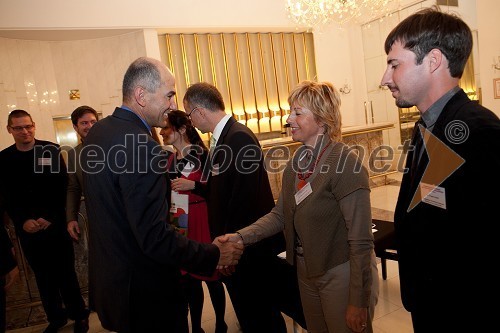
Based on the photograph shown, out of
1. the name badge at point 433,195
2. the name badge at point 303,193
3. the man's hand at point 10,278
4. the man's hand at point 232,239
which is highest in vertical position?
the name badge at point 433,195

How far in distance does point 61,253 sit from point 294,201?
2190 millimetres

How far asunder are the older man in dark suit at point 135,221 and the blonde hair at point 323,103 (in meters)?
0.65

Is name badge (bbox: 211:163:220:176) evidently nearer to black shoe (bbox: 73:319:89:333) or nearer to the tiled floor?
the tiled floor

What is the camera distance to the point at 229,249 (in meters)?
1.82

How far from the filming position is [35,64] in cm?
699

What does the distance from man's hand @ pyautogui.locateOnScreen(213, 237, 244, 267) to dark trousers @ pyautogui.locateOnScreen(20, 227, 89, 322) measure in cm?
172

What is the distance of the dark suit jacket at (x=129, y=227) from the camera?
1.36 m

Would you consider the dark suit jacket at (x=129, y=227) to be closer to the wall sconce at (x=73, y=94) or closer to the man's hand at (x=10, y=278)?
the man's hand at (x=10, y=278)

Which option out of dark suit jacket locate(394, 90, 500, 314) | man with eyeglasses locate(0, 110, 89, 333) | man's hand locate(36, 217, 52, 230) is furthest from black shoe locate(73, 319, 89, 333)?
dark suit jacket locate(394, 90, 500, 314)

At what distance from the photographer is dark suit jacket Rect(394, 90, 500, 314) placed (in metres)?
0.96

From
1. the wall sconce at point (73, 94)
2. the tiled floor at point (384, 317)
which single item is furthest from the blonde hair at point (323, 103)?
the wall sconce at point (73, 94)

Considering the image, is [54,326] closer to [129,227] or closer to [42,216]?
[42,216]

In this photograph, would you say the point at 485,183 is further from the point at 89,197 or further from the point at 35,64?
the point at 35,64

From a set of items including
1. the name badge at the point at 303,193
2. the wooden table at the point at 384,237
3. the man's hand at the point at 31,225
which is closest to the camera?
the name badge at the point at 303,193
